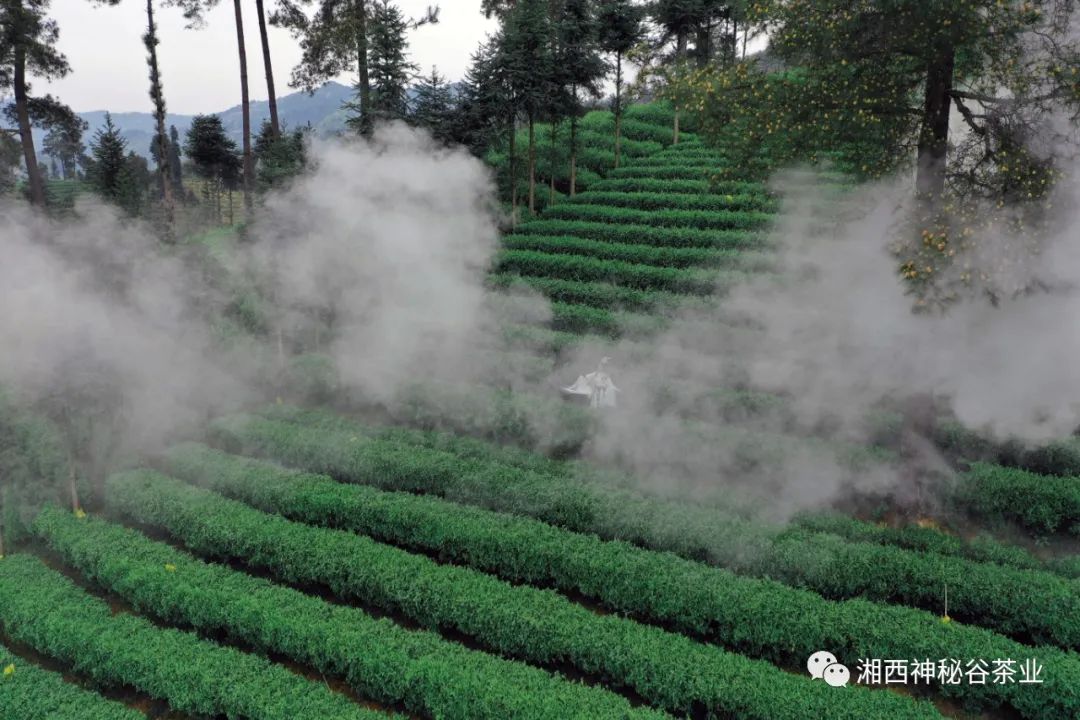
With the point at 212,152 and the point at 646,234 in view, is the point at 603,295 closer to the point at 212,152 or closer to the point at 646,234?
the point at 646,234

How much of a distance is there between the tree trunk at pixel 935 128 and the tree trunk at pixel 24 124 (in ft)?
62.6

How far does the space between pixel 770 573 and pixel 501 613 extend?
2766mm

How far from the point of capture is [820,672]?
632 centimetres

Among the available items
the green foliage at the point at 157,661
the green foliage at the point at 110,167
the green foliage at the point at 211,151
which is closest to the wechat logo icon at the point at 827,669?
the green foliage at the point at 157,661

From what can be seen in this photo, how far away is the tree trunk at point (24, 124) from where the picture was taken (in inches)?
711

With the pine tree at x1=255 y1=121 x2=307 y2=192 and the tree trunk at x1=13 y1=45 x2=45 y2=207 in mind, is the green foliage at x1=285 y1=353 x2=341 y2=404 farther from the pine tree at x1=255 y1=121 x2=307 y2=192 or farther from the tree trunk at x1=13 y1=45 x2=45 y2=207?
the tree trunk at x1=13 y1=45 x2=45 y2=207

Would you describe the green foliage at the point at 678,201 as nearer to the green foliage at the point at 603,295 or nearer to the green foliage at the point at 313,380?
the green foliage at the point at 603,295

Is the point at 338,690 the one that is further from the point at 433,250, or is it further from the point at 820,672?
the point at 433,250

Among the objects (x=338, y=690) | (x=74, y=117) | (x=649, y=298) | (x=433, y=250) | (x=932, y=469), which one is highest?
(x=74, y=117)

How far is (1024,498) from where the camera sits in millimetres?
8398

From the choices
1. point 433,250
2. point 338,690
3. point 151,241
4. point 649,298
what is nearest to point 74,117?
point 151,241

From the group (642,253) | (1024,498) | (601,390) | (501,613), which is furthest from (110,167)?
(1024,498)

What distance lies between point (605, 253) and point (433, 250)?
5037 millimetres

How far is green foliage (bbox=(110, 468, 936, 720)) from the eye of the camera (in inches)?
229
